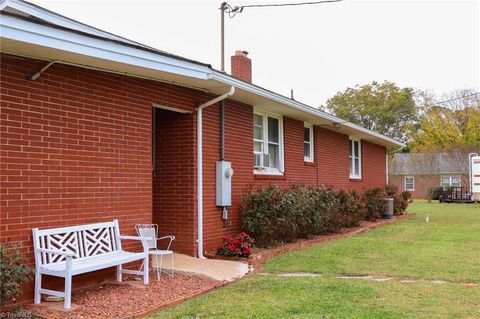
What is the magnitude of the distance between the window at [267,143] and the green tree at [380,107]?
42.8 meters

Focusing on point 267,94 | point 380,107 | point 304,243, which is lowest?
point 304,243

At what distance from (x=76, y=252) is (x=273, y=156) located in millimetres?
6705

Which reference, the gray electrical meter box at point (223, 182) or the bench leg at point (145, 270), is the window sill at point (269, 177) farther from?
the bench leg at point (145, 270)

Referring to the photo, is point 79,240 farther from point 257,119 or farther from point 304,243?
point 257,119

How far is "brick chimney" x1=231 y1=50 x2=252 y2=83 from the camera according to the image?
13.2 meters

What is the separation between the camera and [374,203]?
17.1 m

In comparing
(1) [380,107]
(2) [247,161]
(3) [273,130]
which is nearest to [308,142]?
(3) [273,130]

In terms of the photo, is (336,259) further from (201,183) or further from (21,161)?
(21,161)

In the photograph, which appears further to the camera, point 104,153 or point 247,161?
point 247,161

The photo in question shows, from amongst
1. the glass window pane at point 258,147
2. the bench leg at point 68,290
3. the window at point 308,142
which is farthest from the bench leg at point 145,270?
the window at point 308,142

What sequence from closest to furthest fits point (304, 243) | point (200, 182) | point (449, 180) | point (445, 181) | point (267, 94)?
point (200, 182), point (267, 94), point (304, 243), point (449, 180), point (445, 181)

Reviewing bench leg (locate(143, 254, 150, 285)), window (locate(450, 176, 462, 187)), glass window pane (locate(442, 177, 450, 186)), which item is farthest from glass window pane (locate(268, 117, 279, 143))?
glass window pane (locate(442, 177, 450, 186))

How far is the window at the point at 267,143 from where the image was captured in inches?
442

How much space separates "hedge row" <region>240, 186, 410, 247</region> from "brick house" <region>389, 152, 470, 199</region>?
25.9 metres
